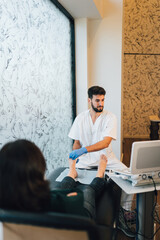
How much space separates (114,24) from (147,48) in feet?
8.99

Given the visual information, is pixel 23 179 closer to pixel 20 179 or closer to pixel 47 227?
pixel 20 179

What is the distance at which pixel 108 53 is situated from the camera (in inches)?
133

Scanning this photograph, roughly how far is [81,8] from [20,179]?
237 cm

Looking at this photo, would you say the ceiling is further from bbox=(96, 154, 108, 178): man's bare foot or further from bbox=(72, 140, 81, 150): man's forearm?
bbox=(96, 154, 108, 178): man's bare foot

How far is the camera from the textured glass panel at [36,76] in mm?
1704

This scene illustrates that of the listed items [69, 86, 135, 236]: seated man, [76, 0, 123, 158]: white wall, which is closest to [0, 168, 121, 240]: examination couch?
[69, 86, 135, 236]: seated man

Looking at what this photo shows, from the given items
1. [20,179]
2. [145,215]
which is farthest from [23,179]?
[145,215]

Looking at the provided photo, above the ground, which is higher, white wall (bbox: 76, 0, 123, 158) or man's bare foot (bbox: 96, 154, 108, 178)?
white wall (bbox: 76, 0, 123, 158)

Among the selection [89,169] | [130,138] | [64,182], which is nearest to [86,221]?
[64,182]

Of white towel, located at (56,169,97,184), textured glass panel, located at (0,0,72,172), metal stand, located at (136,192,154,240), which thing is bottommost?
metal stand, located at (136,192,154,240)

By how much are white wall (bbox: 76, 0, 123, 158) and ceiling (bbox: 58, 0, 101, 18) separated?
0.59 feet

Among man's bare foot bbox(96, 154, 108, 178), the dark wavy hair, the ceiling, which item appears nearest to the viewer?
the dark wavy hair

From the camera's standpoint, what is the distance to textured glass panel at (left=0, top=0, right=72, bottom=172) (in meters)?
1.70

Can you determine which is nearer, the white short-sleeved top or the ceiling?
the white short-sleeved top
